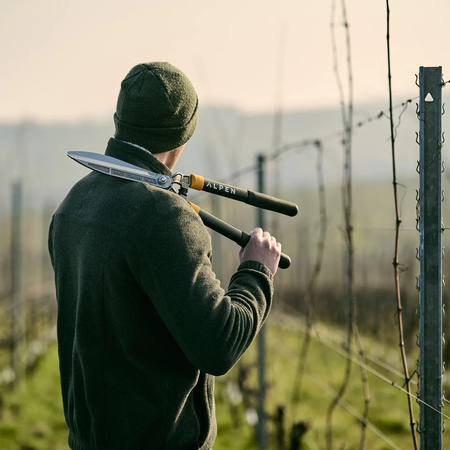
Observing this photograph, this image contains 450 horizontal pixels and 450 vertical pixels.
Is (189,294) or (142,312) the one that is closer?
(189,294)

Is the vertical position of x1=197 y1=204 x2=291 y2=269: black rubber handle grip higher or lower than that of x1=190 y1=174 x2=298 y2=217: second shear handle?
lower

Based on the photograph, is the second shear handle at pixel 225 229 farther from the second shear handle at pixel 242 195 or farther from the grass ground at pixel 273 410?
the grass ground at pixel 273 410

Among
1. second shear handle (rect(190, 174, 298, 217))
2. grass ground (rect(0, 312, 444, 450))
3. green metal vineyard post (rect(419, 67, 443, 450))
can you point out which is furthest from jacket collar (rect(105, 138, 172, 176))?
grass ground (rect(0, 312, 444, 450))

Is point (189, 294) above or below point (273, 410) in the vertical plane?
above

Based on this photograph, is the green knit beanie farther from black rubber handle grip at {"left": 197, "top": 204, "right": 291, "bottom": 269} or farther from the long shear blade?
black rubber handle grip at {"left": 197, "top": 204, "right": 291, "bottom": 269}

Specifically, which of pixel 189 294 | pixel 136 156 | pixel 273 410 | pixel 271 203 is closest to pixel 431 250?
pixel 271 203

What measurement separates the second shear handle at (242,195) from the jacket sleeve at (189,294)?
22cm

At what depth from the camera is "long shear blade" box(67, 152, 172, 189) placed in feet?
5.61

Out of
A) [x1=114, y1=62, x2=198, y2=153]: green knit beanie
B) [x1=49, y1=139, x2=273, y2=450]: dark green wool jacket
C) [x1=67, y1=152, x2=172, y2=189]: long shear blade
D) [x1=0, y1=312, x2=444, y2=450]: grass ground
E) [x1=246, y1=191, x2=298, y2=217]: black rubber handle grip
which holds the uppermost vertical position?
[x1=114, y1=62, x2=198, y2=153]: green knit beanie

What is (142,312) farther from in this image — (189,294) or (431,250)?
(431,250)

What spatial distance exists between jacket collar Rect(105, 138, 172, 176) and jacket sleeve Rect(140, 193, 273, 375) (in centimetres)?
19

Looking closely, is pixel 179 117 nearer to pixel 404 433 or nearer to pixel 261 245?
pixel 261 245

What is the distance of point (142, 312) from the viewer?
5.45 ft

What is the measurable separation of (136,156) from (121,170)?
74mm
